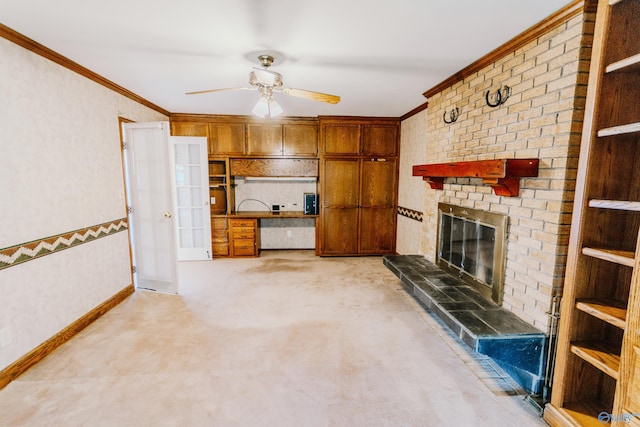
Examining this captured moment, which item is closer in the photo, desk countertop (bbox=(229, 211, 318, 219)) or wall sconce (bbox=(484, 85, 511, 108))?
wall sconce (bbox=(484, 85, 511, 108))

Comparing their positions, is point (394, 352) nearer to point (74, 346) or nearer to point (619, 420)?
point (619, 420)

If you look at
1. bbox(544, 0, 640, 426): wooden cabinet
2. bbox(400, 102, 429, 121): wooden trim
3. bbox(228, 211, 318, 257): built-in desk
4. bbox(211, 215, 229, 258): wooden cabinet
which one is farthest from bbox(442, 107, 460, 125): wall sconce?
bbox(211, 215, 229, 258): wooden cabinet

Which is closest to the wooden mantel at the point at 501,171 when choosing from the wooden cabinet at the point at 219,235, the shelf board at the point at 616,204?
the shelf board at the point at 616,204

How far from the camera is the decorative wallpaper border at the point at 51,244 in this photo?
2.05 m

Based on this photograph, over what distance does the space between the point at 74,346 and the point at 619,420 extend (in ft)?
11.7

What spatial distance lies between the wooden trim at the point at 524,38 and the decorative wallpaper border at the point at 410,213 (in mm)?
1864

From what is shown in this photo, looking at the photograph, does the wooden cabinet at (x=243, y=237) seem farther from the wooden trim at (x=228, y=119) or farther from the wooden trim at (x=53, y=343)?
the wooden trim at (x=53, y=343)

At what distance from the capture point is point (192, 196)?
4898 millimetres

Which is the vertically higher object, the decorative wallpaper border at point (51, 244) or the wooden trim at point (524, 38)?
the wooden trim at point (524, 38)

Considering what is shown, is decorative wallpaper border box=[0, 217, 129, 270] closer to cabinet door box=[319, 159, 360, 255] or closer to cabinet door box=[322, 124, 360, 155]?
cabinet door box=[319, 159, 360, 255]

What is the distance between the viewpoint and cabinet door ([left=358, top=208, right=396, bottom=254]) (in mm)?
5176

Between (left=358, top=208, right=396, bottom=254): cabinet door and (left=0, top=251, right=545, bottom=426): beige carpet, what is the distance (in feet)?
Result: 6.01

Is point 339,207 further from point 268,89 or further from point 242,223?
point 268,89

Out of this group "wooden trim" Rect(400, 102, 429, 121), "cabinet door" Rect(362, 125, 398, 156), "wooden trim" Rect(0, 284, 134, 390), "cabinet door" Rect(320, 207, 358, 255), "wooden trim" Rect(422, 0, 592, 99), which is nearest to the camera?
"wooden trim" Rect(422, 0, 592, 99)
